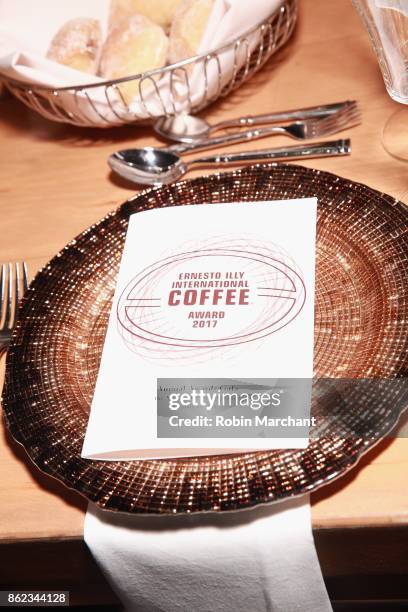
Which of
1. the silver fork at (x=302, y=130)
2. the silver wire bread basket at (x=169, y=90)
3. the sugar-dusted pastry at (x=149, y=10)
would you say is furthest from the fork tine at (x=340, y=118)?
the sugar-dusted pastry at (x=149, y=10)

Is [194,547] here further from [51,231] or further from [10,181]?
[10,181]

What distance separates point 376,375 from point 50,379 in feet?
0.70

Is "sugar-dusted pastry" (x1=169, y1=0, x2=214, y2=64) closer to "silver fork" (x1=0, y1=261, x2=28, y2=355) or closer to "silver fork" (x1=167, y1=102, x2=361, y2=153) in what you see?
"silver fork" (x1=167, y1=102, x2=361, y2=153)

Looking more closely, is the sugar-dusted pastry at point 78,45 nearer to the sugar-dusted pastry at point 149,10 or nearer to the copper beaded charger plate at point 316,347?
the sugar-dusted pastry at point 149,10

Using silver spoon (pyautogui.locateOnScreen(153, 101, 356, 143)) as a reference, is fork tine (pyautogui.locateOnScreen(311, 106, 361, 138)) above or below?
above

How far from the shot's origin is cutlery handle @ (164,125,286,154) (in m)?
0.67

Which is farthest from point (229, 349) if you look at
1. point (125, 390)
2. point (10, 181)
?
point (10, 181)

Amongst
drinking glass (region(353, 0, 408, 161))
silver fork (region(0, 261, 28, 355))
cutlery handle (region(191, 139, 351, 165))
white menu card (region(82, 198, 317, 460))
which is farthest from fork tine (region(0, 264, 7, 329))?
drinking glass (region(353, 0, 408, 161))

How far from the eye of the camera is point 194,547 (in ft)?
1.30

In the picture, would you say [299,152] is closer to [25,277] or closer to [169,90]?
[169,90]

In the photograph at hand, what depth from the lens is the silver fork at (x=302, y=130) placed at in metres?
0.66

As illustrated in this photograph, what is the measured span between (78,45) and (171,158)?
0.61ft

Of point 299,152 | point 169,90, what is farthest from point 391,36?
point 169,90

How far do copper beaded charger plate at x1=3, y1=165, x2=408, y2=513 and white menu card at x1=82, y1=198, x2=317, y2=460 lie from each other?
0.01m
